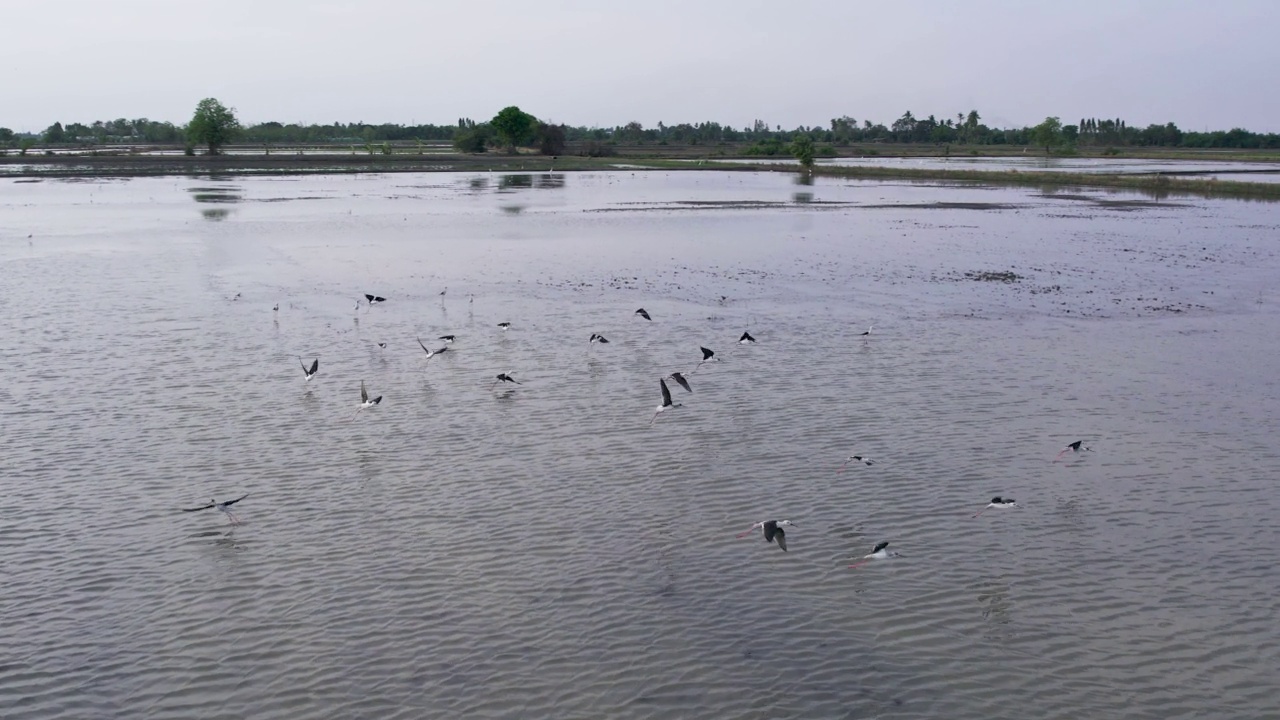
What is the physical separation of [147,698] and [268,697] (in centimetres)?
108

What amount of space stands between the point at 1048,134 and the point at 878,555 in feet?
545

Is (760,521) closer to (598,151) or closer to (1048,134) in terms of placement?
(598,151)

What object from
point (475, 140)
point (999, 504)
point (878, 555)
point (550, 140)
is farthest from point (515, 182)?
point (878, 555)

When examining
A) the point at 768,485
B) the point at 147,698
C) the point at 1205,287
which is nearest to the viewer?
the point at 147,698

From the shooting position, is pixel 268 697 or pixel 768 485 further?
pixel 768 485

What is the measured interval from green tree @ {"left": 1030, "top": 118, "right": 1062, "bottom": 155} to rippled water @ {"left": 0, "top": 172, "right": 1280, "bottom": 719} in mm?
142013

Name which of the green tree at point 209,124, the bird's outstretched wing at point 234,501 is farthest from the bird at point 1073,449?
the green tree at point 209,124

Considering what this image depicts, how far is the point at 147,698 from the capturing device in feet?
30.7

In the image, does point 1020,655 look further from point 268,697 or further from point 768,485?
point 268,697

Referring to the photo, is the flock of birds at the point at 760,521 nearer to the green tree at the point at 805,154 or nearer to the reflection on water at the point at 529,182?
the reflection on water at the point at 529,182

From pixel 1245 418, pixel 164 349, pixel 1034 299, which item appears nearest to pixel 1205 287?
pixel 1034 299

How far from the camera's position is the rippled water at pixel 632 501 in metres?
9.84

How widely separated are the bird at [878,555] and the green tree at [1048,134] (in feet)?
534

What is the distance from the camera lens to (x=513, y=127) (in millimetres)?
133500
